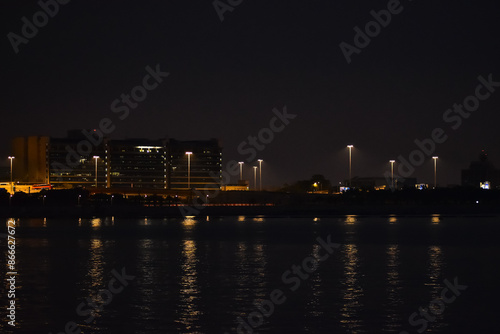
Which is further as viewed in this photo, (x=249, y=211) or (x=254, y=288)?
(x=249, y=211)

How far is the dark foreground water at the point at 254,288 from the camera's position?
750 inches

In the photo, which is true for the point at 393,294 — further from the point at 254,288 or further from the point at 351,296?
the point at 254,288

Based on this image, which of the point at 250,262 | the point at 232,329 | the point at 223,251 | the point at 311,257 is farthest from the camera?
the point at 223,251

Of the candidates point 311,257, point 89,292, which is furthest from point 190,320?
point 311,257

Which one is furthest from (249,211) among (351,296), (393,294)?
(351,296)

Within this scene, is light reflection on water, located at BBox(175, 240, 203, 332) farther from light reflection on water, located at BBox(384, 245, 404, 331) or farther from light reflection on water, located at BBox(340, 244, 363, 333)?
light reflection on water, located at BBox(384, 245, 404, 331)

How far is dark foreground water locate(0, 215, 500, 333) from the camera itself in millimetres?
19062

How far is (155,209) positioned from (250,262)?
68.0 m

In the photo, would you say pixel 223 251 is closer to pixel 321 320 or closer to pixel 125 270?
pixel 125 270

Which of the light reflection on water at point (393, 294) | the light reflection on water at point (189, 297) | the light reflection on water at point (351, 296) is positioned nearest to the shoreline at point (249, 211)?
the light reflection on water at point (189, 297)

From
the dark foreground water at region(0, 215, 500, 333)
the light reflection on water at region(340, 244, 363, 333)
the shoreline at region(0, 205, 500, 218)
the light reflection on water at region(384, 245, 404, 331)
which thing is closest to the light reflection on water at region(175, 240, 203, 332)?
the dark foreground water at region(0, 215, 500, 333)

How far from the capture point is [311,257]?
37.1m

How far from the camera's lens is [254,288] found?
2534 centimetres

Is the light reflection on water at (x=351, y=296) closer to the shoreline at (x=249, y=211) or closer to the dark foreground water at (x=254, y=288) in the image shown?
the dark foreground water at (x=254, y=288)
